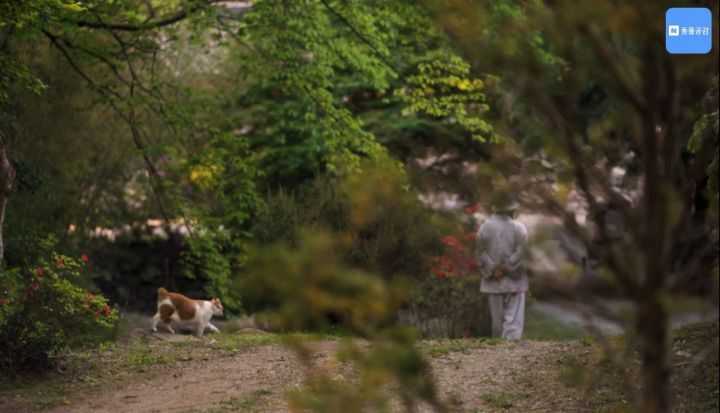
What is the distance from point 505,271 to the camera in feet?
41.3

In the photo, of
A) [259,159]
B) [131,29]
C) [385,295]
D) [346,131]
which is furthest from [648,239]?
[259,159]

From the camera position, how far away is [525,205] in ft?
11.0

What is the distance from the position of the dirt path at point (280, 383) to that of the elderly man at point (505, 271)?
7.14ft

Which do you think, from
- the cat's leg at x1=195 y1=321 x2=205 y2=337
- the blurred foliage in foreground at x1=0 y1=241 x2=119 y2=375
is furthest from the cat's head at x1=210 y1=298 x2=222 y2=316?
the blurred foliage in foreground at x1=0 y1=241 x2=119 y2=375

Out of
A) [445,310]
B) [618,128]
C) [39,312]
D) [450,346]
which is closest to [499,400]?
[450,346]

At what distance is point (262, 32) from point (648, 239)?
10.5 meters

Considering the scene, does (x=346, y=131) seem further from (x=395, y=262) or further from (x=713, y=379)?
(x=713, y=379)

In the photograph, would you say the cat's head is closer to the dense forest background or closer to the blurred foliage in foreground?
the dense forest background

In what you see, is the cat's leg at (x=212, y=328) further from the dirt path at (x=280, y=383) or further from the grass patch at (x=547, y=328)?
the grass patch at (x=547, y=328)

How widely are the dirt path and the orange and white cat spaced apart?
6.24ft

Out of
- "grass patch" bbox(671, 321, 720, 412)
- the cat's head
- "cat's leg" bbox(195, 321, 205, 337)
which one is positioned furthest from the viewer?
the cat's head

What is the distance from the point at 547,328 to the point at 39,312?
34.8 feet

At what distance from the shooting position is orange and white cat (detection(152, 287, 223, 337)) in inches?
481

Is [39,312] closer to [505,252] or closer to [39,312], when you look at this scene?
[39,312]
